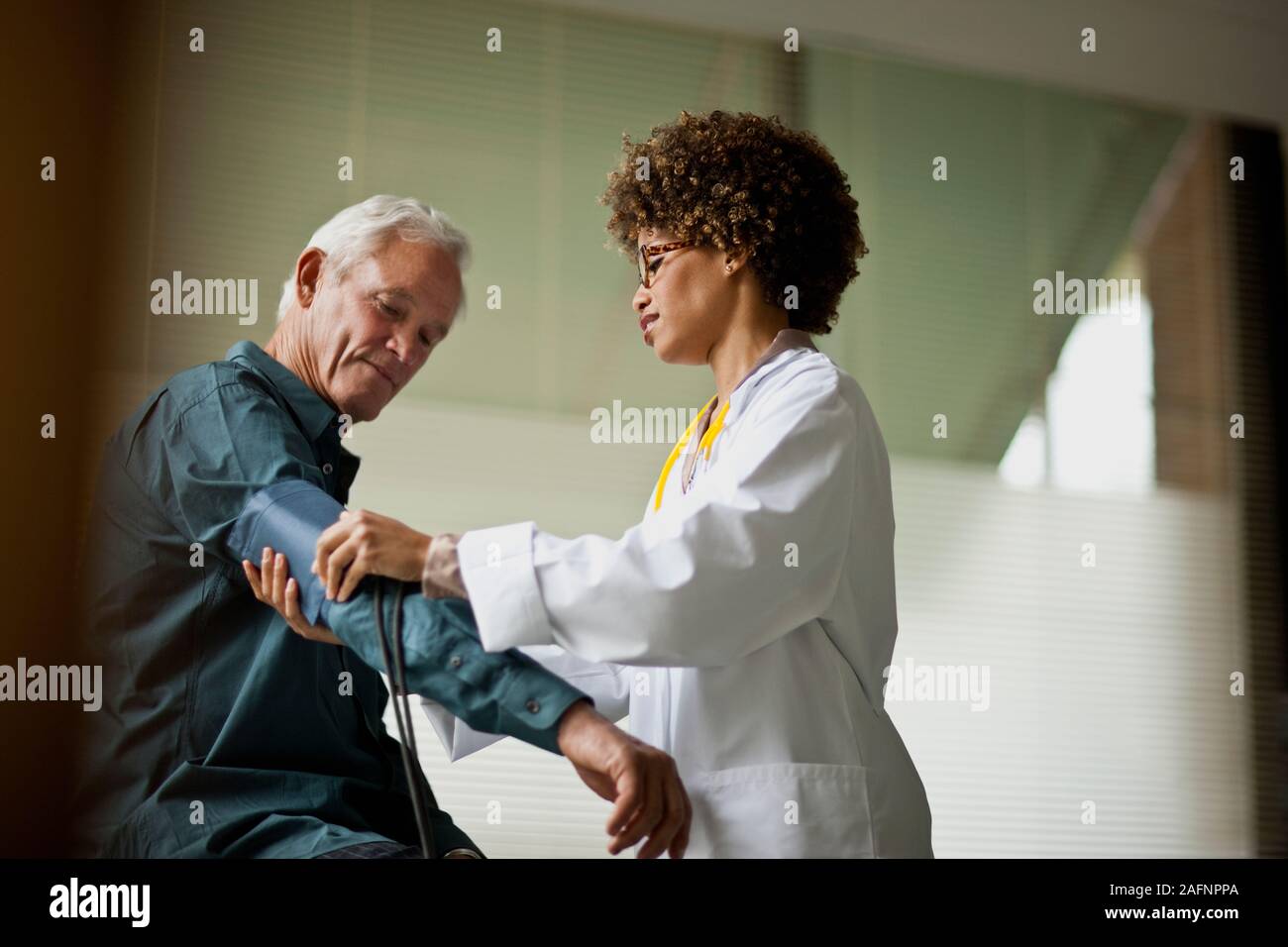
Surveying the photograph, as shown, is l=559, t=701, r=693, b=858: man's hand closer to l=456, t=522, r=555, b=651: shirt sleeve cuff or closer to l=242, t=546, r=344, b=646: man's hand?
l=456, t=522, r=555, b=651: shirt sleeve cuff

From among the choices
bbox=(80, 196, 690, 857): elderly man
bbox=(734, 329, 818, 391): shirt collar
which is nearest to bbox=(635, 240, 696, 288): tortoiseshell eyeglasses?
bbox=(734, 329, 818, 391): shirt collar

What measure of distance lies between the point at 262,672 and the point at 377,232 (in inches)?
24.4

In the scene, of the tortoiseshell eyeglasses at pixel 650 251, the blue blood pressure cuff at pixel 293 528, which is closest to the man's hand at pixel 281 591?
the blue blood pressure cuff at pixel 293 528

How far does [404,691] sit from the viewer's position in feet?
4.26

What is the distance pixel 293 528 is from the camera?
1.35 m

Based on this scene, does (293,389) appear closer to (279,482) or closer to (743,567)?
(279,482)

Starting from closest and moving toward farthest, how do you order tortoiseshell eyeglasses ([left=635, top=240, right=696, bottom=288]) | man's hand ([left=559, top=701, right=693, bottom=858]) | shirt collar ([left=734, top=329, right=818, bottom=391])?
man's hand ([left=559, top=701, right=693, bottom=858]), shirt collar ([left=734, top=329, right=818, bottom=391]), tortoiseshell eyeglasses ([left=635, top=240, right=696, bottom=288])

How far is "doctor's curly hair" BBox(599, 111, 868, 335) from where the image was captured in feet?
5.24

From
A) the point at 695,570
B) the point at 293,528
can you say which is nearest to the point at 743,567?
the point at 695,570

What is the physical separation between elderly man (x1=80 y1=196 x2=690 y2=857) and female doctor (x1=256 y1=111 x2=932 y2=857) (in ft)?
0.24

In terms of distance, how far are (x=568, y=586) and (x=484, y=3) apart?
7.94 ft

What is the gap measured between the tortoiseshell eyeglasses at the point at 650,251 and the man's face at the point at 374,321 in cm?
27
